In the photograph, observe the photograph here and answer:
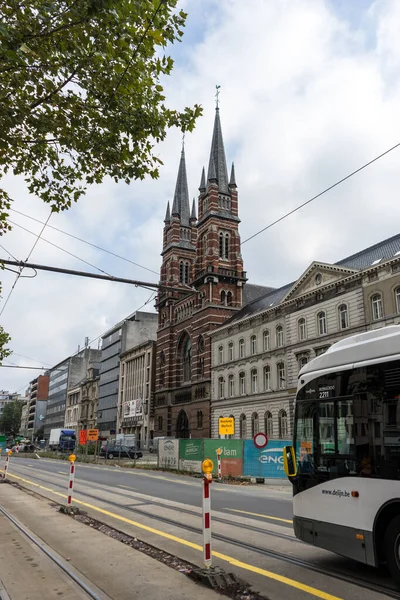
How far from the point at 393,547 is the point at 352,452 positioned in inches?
42.9

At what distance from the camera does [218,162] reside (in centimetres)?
6600

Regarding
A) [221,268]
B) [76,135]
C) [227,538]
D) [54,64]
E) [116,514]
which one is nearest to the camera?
[54,64]

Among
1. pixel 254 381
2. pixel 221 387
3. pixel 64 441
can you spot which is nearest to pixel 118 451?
pixel 221 387

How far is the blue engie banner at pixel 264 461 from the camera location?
74.8 ft

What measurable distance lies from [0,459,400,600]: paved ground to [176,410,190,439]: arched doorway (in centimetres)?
4445

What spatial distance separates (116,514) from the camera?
434 inches

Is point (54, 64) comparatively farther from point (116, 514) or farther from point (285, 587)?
point (116, 514)

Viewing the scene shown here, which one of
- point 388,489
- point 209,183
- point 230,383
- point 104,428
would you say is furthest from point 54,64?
point 104,428

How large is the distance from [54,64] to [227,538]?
7.75m

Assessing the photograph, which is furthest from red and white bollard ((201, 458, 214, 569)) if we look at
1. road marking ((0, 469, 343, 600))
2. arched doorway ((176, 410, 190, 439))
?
arched doorway ((176, 410, 190, 439))

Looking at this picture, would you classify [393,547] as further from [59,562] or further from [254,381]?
[254,381]

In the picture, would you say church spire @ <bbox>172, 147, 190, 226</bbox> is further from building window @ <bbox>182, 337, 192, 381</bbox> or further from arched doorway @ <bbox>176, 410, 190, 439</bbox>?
arched doorway @ <bbox>176, 410, 190, 439</bbox>

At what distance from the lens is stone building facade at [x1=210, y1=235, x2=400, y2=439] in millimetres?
32875

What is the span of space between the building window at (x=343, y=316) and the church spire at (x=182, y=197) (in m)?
45.3
